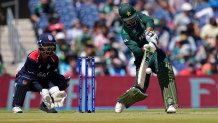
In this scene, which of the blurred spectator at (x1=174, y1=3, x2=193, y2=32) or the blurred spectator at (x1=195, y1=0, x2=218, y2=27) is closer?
the blurred spectator at (x1=174, y1=3, x2=193, y2=32)

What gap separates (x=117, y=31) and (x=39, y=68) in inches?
392

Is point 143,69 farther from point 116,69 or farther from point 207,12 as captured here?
point 207,12

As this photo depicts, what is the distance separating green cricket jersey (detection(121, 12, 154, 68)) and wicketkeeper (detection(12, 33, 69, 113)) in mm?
1496

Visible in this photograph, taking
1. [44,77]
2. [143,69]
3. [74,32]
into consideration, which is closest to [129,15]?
[143,69]

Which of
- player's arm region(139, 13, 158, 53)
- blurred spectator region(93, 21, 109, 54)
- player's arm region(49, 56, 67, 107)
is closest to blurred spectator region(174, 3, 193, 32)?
blurred spectator region(93, 21, 109, 54)

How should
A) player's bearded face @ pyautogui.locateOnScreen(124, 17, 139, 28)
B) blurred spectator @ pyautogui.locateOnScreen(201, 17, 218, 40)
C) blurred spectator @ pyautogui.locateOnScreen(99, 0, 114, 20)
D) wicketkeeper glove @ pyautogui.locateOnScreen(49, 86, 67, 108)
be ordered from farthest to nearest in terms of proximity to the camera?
blurred spectator @ pyautogui.locateOnScreen(99, 0, 114, 20)
blurred spectator @ pyautogui.locateOnScreen(201, 17, 218, 40)
wicketkeeper glove @ pyautogui.locateOnScreen(49, 86, 67, 108)
player's bearded face @ pyautogui.locateOnScreen(124, 17, 139, 28)

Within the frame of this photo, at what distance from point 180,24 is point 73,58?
146 inches

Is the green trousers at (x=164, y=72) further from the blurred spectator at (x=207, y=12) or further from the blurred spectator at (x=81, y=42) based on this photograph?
the blurred spectator at (x=207, y=12)

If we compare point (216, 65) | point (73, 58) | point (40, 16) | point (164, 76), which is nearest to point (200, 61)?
point (216, 65)

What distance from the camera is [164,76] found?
16.6m

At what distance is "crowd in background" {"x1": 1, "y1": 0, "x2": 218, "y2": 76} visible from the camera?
2494cm

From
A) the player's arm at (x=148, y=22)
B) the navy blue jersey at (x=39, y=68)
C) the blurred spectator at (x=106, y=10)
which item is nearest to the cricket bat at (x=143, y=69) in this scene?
the player's arm at (x=148, y=22)

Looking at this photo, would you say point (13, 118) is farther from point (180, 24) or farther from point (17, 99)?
→ point (180, 24)

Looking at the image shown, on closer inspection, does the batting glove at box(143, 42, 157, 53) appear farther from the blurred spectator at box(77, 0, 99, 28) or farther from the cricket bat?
the blurred spectator at box(77, 0, 99, 28)
